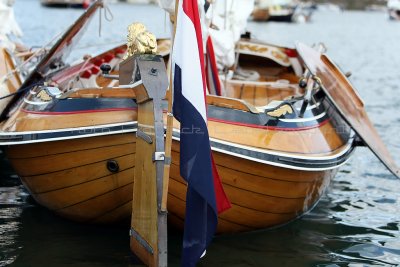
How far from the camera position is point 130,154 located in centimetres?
567

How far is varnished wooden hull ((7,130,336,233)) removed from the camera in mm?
5730

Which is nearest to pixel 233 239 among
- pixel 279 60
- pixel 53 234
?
pixel 53 234

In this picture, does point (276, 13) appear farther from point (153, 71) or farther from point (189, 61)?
point (189, 61)

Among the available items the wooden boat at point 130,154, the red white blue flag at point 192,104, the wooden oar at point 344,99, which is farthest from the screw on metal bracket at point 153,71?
the wooden oar at point 344,99

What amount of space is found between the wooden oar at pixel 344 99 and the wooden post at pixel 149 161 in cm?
226

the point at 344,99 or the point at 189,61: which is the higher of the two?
the point at 189,61

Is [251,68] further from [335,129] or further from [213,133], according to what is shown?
[213,133]

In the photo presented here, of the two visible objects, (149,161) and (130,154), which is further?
(130,154)

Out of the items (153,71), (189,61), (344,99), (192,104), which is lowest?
(344,99)

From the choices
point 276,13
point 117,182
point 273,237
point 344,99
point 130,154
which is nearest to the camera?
point 130,154

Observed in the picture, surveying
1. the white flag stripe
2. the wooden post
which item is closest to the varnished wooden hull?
the wooden post

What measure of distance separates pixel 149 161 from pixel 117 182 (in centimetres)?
80

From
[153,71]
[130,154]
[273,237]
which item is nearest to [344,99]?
[273,237]

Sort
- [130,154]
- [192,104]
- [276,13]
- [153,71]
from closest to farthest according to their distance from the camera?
1. [192,104]
2. [153,71]
3. [130,154]
4. [276,13]
